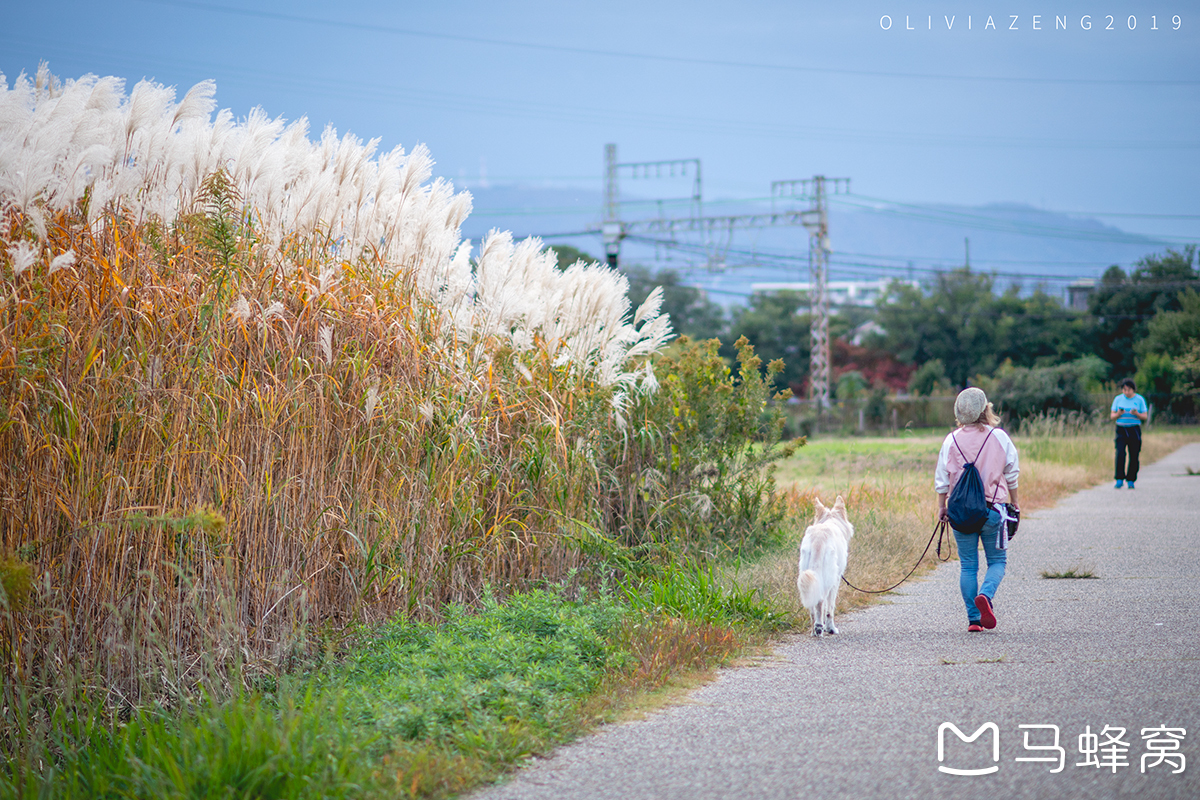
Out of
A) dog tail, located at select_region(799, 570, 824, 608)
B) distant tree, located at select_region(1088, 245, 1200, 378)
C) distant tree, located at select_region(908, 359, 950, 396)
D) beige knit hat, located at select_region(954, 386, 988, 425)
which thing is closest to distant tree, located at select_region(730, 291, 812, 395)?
distant tree, located at select_region(908, 359, 950, 396)

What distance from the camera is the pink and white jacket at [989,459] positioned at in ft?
20.4

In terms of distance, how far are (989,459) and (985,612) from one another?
3.19 ft

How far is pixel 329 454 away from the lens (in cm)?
542

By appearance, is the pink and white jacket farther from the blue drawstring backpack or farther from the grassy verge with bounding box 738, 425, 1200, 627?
the grassy verge with bounding box 738, 425, 1200, 627

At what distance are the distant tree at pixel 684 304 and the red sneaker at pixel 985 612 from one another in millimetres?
66959

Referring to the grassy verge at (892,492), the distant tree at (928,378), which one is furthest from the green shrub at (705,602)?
the distant tree at (928,378)

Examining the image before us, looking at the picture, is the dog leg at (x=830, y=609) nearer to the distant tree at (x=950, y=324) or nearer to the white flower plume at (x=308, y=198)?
the white flower plume at (x=308, y=198)

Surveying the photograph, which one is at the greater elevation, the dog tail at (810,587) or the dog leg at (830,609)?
the dog tail at (810,587)

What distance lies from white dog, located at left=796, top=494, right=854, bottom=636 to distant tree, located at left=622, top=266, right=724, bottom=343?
219 feet

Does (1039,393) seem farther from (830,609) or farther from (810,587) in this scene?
(810,587)

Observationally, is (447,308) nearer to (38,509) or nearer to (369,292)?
(369,292)

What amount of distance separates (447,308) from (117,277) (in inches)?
89.7

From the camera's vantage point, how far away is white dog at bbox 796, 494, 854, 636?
5.97m

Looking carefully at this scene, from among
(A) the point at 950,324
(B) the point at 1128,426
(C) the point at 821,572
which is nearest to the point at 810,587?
(C) the point at 821,572
